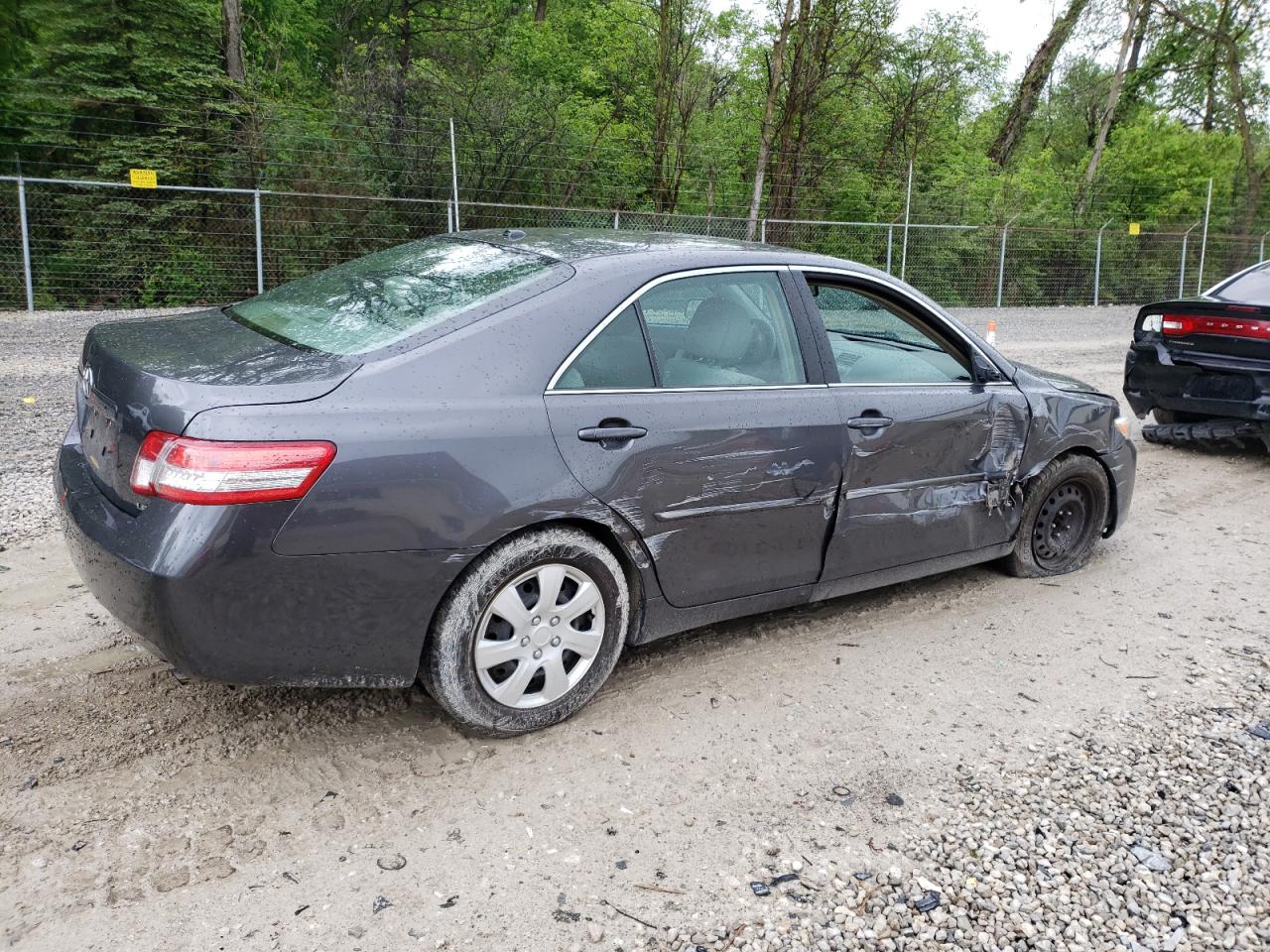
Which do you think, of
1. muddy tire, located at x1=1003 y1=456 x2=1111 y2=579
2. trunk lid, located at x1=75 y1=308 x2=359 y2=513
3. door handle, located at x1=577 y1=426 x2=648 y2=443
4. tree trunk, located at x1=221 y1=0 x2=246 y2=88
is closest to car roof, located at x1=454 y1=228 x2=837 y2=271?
door handle, located at x1=577 y1=426 x2=648 y2=443

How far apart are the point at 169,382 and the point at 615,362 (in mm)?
1389

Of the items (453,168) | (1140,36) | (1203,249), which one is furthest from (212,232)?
(1140,36)

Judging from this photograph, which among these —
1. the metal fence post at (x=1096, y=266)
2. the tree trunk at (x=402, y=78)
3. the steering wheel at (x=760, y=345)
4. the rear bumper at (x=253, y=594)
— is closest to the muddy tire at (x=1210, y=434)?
the steering wheel at (x=760, y=345)

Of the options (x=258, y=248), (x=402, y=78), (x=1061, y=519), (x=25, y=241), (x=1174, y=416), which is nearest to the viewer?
(x=1061, y=519)

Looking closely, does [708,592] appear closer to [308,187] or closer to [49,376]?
[49,376]

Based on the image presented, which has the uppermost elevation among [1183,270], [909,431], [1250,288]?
[1183,270]

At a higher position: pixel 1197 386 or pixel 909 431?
pixel 909 431

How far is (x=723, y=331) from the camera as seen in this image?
3.86m

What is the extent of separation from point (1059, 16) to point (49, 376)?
97.8 feet

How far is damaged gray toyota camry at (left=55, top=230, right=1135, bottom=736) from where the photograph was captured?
9.23ft

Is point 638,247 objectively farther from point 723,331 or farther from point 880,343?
point 880,343

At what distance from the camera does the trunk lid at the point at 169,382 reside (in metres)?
2.84

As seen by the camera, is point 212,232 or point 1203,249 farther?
point 1203,249

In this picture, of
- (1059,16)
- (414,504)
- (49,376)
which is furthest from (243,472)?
(1059,16)
